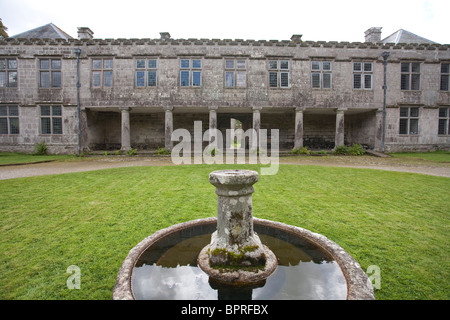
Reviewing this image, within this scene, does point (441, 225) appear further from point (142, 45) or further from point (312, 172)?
point (142, 45)

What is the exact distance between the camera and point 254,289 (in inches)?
94.7

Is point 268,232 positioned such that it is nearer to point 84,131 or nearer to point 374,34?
point 84,131

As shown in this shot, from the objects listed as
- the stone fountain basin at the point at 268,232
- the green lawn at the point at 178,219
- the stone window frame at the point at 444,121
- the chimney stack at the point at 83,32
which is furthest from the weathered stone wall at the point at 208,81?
the stone fountain basin at the point at 268,232

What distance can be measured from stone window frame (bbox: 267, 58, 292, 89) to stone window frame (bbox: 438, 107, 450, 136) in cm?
1186

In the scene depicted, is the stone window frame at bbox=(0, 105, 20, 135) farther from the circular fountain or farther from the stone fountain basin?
the circular fountain

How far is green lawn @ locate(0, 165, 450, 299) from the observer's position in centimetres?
281

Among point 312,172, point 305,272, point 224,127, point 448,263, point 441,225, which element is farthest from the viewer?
point 224,127

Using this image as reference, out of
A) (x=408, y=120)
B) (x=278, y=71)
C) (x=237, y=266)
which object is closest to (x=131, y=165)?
(x=237, y=266)

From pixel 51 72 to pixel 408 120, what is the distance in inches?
1022

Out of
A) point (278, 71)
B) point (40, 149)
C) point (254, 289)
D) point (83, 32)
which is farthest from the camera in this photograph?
point (83, 32)

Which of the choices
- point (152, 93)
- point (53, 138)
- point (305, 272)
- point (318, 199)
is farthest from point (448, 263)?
point (53, 138)

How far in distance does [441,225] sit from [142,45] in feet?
58.6

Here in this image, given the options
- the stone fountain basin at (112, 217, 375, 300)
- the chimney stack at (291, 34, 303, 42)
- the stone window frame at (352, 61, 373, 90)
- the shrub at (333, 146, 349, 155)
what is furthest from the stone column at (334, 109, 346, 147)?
the stone fountain basin at (112, 217, 375, 300)

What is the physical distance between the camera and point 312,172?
9242 millimetres
